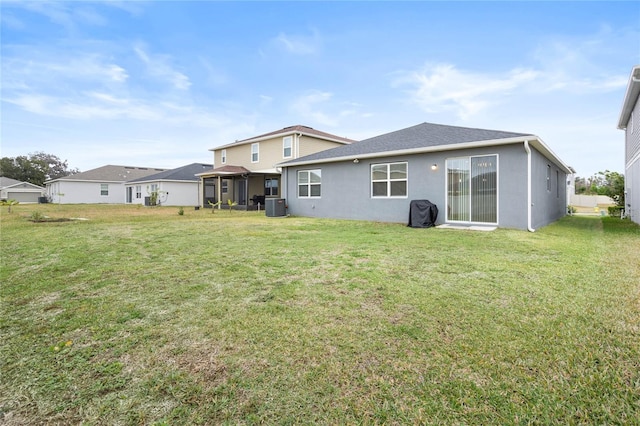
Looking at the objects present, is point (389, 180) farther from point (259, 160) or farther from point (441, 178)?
point (259, 160)

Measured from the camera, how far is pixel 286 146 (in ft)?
64.5

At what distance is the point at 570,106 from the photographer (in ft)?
52.7

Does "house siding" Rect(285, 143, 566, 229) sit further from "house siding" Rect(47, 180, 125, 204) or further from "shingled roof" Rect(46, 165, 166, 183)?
"shingled roof" Rect(46, 165, 166, 183)

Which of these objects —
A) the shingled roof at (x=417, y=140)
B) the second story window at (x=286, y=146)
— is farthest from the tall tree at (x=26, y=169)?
the shingled roof at (x=417, y=140)

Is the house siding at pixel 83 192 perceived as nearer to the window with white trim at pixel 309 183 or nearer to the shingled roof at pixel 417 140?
the shingled roof at pixel 417 140

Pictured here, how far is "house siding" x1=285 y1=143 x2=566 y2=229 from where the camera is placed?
9.00m

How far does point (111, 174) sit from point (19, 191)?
14455mm

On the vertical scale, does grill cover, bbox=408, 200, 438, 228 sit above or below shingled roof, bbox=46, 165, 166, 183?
below

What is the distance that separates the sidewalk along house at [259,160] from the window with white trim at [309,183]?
159 inches

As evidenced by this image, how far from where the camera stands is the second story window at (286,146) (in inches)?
765

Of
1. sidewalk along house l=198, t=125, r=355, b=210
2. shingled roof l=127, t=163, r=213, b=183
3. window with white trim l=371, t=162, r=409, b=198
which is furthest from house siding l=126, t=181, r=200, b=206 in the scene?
window with white trim l=371, t=162, r=409, b=198

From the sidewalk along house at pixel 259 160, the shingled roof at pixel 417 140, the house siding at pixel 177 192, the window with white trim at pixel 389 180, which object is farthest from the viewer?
the house siding at pixel 177 192

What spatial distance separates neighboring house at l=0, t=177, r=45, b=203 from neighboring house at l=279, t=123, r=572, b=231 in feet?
144

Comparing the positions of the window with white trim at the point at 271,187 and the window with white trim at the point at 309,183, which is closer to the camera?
the window with white trim at the point at 309,183
